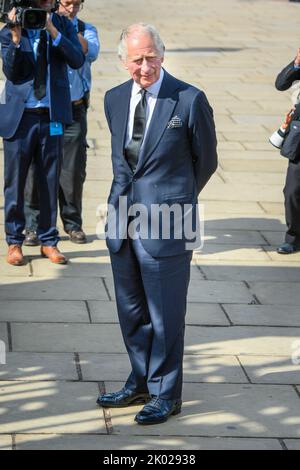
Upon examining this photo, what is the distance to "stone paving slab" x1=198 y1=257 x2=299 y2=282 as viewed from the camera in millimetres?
8516

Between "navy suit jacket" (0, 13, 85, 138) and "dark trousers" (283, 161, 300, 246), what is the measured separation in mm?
2038

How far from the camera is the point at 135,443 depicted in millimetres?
5531

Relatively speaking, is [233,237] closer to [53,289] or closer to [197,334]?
[53,289]

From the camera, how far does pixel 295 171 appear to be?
9141mm

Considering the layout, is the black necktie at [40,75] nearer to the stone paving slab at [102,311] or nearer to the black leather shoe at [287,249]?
the stone paving slab at [102,311]

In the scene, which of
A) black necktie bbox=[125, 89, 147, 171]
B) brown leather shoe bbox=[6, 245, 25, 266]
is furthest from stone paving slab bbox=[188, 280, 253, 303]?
black necktie bbox=[125, 89, 147, 171]

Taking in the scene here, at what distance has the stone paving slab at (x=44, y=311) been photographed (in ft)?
24.2

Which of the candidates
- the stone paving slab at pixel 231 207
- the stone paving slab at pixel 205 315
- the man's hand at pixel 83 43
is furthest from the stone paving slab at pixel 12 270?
the stone paving slab at pixel 231 207

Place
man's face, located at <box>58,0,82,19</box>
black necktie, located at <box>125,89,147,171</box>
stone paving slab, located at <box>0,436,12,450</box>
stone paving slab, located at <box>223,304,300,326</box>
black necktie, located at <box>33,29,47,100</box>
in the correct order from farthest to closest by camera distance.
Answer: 1. man's face, located at <box>58,0,82,19</box>
2. black necktie, located at <box>33,29,47,100</box>
3. stone paving slab, located at <box>223,304,300,326</box>
4. black necktie, located at <box>125,89,147,171</box>
5. stone paving slab, located at <box>0,436,12,450</box>

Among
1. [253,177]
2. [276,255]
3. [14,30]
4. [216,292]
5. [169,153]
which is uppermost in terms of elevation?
[169,153]

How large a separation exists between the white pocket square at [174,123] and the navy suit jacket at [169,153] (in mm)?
11

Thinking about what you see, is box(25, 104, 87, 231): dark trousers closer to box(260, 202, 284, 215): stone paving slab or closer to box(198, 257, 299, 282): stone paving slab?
box(198, 257, 299, 282): stone paving slab

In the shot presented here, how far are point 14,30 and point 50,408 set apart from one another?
3282 mm

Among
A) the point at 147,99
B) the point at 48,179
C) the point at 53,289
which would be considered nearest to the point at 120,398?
the point at 147,99
